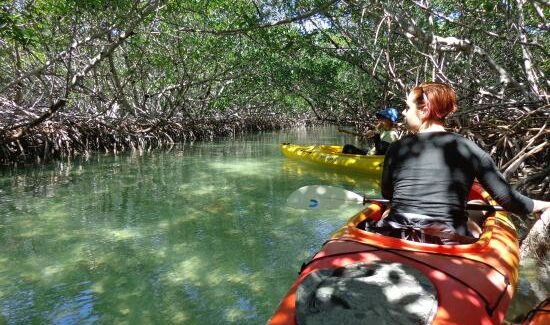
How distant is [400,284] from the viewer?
5.79ft

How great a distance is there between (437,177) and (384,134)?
19.2 ft

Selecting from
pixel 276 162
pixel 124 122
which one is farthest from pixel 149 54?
Answer: pixel 276 162

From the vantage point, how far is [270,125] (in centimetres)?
3073

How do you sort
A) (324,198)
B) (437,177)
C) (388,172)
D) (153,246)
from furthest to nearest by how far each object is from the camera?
(153,246) → (324,198) → (388,172) → (437,177)

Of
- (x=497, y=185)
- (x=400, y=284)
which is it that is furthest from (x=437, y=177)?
(x=400, y=284)

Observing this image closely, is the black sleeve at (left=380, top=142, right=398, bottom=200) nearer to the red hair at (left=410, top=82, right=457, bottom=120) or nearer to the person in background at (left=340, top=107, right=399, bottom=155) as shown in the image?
the red hair at (left=410, top=82, right=457, bottom=120)

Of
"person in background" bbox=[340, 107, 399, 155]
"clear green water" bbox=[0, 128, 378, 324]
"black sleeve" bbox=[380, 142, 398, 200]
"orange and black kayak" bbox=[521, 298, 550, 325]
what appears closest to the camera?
"orange and black kayak" bbox=[521, 298, 550, 325]

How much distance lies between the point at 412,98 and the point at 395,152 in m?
0.31

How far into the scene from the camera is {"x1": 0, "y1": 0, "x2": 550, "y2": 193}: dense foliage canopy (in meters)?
5.61

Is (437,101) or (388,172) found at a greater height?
(437,101)

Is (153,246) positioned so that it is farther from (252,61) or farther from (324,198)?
(252,61)

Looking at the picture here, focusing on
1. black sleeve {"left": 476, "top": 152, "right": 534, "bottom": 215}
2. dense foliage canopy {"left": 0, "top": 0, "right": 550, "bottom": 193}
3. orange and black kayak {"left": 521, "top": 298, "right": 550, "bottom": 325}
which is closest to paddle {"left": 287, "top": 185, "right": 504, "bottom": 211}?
black sleeve {"left": 476, "top": 152, "right": 534, "bottom": 215}

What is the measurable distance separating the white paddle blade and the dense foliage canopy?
1.91m

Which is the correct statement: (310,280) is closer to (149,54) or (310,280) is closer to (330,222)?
(330,222)
